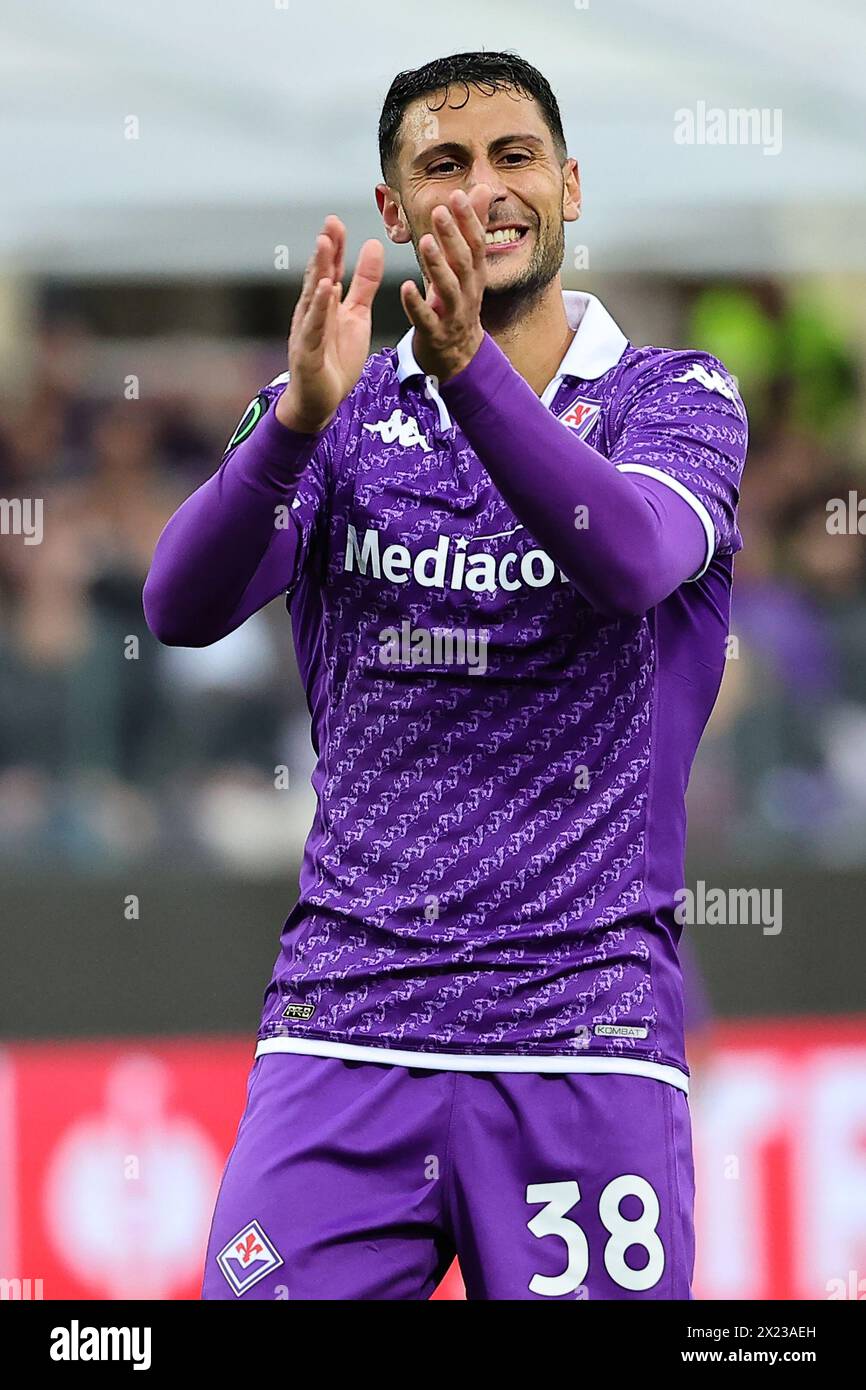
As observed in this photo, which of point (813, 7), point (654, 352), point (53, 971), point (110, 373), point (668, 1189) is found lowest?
point (668, 1189)

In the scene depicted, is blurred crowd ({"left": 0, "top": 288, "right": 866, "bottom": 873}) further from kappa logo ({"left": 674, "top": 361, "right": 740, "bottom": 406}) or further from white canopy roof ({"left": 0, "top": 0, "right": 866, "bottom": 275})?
kappa logo ({"left": 674, "top": 361, "right": 740, "bottom": 406})

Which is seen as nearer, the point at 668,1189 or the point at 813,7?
the point at 668,1189

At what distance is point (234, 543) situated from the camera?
247 centimetres

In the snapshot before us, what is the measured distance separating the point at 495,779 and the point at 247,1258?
0.65 m

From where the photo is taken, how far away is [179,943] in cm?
550

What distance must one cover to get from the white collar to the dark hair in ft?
0.72

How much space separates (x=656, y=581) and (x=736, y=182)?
3.91 metres

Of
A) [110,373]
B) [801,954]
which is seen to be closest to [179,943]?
[801,954]

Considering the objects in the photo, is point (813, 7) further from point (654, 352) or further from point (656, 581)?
point (656, 581)

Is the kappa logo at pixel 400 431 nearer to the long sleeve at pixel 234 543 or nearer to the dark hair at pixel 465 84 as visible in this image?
the long sleeve at pixel 234 543

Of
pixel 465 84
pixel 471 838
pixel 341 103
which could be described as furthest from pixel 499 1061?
pixel 341 103

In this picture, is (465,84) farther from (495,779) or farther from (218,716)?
(218,716)

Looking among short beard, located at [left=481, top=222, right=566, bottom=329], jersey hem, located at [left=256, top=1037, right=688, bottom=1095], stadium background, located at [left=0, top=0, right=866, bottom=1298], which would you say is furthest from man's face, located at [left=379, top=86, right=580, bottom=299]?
stadium background, located at [left=0, top=0, right=866, bottom=1298]

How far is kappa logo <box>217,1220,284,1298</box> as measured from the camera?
8.11 feet
